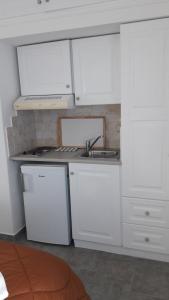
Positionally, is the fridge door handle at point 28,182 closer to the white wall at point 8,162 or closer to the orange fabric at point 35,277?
the white wall at point 8,162

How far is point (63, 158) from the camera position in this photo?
8.20 ft

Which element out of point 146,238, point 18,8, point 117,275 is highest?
point 18,8

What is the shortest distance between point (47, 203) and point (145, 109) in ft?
4.26

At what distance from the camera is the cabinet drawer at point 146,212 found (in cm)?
226

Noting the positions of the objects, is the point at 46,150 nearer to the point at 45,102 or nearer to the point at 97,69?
the point at 45,102

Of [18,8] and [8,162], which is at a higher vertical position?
[18,8]

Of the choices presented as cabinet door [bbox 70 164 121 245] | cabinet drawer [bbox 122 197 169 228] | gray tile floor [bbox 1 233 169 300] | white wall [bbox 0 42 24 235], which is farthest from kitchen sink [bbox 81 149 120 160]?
gray tile floor [bbox 1 233 169 300]

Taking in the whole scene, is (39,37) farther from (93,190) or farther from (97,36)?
(93,190)

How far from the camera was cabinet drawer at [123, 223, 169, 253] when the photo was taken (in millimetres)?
2301

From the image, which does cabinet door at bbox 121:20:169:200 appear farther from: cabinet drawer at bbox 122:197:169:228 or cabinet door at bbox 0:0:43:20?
cabinet door at bbox 0:0:43:20

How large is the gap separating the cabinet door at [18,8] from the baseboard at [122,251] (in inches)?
84.9

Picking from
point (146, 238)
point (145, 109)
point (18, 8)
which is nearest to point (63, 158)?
point (145, 109)

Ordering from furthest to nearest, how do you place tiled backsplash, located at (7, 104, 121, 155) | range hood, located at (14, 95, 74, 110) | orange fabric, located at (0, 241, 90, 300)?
1. tiled backsplash, located at (7, 104, 121, 155)
2. range hood, located at (14, 95, 74, 110)
3. orange fabric, located at (0, 241, 90, 300)

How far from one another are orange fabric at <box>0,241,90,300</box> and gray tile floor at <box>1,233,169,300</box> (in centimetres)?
83
